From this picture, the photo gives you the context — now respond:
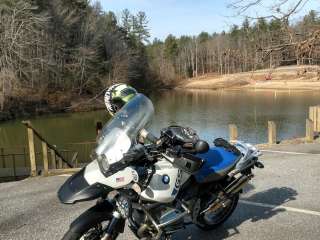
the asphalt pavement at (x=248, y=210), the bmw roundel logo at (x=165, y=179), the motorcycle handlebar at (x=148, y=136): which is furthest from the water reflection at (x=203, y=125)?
the motorcycle handlebar at (x=148, y=136)

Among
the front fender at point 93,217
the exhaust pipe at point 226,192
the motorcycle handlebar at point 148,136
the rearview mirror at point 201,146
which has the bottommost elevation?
the exhaust pipe at point 226,192

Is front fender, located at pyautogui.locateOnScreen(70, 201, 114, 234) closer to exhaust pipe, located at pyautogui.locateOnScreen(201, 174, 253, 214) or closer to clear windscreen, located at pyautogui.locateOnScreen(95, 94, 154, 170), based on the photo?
clear windscreen, located at pyautogui.locateOnScreen(95, 94, 154, 170)

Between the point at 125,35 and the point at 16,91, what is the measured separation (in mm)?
46643

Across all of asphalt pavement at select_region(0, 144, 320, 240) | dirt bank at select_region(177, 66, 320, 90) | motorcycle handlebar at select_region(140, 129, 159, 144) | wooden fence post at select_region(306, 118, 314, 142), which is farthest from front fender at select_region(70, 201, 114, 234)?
dirt bank at select_region(177, 66, 320, 90)

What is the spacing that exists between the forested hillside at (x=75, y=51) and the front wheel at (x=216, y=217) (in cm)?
519

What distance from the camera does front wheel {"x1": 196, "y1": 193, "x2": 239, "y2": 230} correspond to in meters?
4.89

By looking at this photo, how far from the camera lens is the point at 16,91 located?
139ft

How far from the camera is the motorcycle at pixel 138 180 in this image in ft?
12.0

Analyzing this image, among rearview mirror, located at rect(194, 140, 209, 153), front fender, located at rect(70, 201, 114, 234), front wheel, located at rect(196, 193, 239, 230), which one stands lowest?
front wheel, located at rect(196, 193, 239, 230)

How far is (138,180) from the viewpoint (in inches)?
149

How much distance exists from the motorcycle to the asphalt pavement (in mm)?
857

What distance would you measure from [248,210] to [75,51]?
53.7m

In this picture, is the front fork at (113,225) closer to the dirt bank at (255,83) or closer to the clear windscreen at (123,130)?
the clear windscreen at (123,130)

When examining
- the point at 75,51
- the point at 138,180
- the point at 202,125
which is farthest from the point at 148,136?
the point at 75,51
